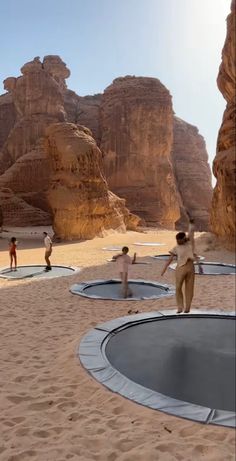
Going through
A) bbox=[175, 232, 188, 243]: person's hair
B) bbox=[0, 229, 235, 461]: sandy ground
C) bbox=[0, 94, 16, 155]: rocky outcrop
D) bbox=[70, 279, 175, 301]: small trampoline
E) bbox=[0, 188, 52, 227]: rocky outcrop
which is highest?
bbox=[0, 94, 16, 155]: rocky outcrop

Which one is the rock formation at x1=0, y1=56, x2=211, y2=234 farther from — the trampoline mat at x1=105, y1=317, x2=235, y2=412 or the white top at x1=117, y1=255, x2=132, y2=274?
the trampoline mat at x1=105, y1=317, x2=235, y2=412

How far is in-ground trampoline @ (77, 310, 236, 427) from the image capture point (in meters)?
3.62

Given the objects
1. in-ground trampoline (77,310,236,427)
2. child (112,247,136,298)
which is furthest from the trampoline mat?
child (112,247,136,298)

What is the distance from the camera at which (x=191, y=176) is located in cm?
5475

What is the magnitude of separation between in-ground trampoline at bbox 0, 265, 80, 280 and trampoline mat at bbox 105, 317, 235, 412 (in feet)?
21.4

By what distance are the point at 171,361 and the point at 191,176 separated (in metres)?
52.4

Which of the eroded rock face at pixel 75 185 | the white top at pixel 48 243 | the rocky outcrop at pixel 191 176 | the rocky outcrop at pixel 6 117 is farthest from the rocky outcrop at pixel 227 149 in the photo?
the rocky outcrop at pixel 6 117

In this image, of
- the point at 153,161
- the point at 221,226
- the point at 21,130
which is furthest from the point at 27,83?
the point at 221,226

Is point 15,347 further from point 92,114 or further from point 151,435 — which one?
point 92,114

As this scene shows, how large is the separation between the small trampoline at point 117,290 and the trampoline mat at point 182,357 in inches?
103

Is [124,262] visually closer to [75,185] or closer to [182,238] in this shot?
[182,238]

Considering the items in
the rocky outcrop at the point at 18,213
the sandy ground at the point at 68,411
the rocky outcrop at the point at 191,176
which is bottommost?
the sandy ground at the point at 68,411

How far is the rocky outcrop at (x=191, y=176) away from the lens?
174 feet

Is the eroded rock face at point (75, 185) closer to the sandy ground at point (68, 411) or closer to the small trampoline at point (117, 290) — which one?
the small trampoline at point (117, 290)
